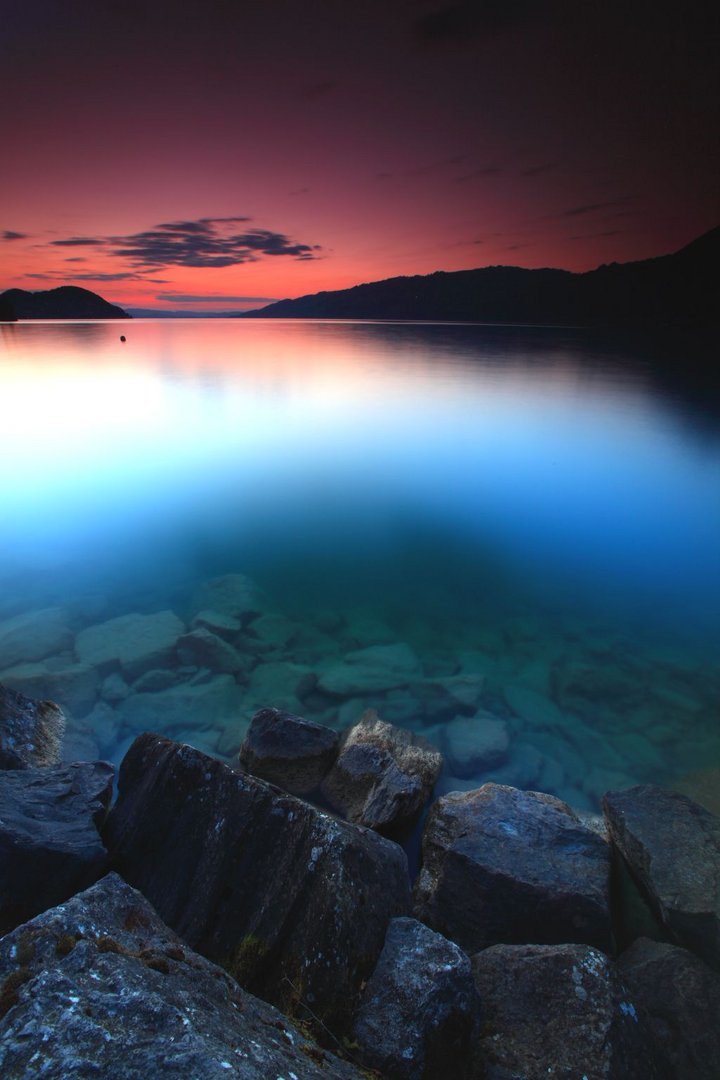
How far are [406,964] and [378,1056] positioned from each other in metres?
0.55

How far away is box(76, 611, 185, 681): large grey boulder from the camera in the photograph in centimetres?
1019

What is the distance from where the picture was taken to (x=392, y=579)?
49.3ft

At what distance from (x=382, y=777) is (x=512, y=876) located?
75.9 inches

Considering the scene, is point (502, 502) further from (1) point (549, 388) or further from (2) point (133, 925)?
(1) point (549, 388)

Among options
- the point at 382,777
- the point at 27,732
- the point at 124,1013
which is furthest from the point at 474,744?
the point at 124,1013

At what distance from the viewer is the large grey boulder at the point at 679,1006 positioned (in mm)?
4168

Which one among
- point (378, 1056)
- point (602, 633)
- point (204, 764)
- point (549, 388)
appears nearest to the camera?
point (378, 1056)

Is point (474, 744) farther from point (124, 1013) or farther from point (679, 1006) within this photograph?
point (124, 1013)

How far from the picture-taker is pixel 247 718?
8.97 metres

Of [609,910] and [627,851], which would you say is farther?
[627,851]

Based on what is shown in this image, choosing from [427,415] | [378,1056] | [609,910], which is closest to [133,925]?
[378,1056]

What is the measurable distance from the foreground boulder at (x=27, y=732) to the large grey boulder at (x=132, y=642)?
2036mm

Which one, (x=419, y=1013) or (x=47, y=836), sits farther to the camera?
(x=47, y=836)

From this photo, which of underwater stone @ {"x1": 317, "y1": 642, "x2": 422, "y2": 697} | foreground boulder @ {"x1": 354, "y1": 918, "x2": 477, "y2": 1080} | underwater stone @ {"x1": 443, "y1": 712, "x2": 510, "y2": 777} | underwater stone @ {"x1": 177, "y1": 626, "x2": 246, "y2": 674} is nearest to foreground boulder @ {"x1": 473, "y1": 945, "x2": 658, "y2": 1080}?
foreground boulder @ {"x1": 354, "y1": 918, "x2": 477, "y2": 1080}
